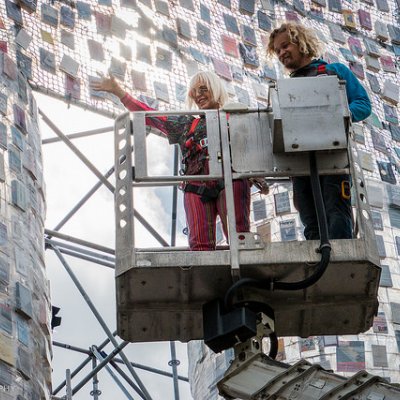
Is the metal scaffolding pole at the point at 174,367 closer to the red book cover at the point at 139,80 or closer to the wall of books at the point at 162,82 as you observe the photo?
the wall of books at the point at 162,82

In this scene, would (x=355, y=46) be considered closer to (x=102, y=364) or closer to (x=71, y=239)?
A: (x=71, y=239)

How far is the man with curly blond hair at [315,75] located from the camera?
7.66m

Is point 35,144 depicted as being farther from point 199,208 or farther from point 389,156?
point 389,156

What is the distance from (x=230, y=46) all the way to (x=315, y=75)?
21.8 ft

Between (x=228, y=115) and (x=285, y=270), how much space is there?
3.85 ft

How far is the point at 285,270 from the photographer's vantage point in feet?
24.4

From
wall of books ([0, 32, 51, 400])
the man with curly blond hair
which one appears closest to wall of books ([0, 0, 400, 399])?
wall of books ([0, 32, 51, 400])

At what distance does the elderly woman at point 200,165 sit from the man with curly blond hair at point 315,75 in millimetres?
391

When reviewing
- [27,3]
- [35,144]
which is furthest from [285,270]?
[27,3]

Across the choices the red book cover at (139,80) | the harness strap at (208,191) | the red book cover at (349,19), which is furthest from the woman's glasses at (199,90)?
the red book cover at (349,19)

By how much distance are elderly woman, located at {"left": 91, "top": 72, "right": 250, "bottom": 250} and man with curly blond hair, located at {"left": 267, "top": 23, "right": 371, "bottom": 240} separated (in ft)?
1.28

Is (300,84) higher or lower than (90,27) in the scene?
lower

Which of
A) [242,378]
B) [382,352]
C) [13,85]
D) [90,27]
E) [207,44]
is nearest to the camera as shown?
[242,378]

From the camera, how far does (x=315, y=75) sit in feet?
26.3
